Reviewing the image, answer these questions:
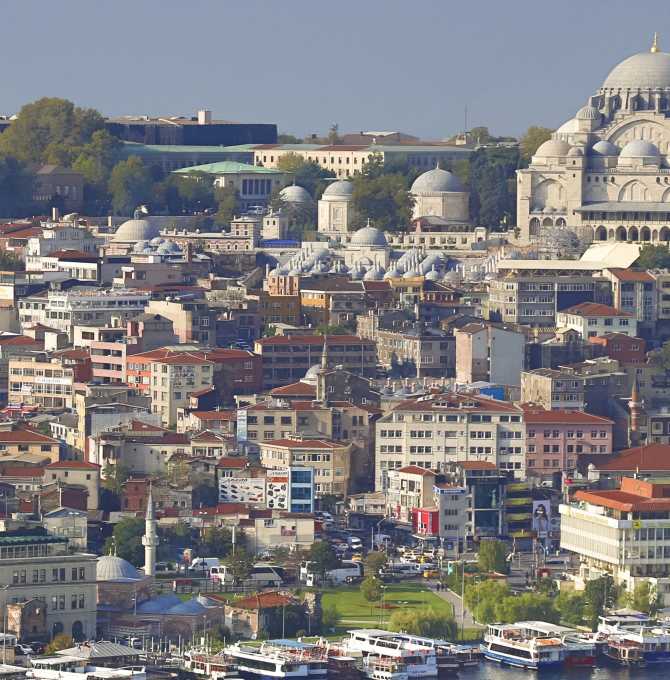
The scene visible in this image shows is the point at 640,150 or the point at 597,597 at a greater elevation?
the point at 640,150

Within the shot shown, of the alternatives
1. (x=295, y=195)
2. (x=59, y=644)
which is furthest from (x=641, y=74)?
(x=59, y=644)

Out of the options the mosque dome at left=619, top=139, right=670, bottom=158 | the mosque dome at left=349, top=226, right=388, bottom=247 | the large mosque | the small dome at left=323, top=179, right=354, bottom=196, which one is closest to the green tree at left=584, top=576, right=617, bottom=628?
the large mosque

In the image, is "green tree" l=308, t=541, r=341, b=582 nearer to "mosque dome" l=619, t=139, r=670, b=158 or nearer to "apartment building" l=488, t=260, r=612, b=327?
"apartment building" l=488, t=260, r=612, b=327

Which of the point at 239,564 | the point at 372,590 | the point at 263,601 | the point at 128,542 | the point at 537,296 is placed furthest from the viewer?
Answer: the point at 537,296

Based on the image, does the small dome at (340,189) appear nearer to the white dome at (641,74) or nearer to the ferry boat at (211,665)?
the white dome at (641,74)

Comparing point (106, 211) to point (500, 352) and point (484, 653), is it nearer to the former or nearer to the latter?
point (500, 352)

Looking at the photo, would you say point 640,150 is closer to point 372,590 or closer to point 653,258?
point 653,258

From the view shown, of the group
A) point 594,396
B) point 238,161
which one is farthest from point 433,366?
point 238,161
